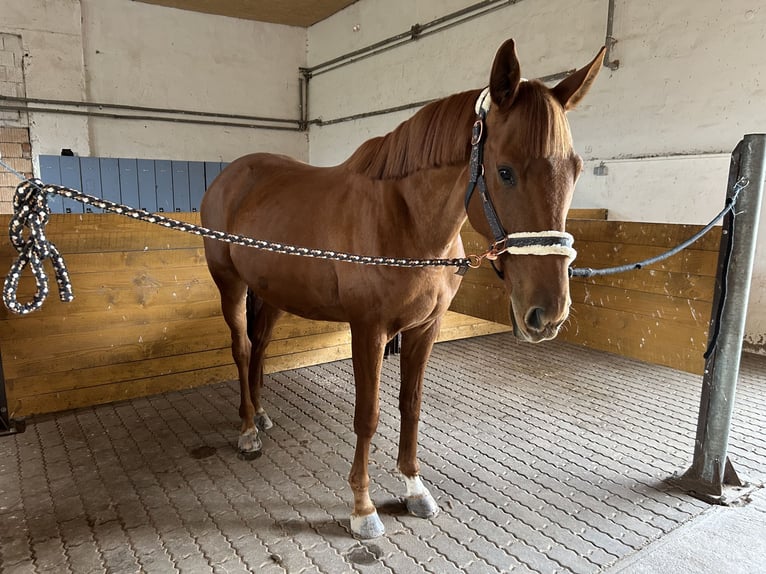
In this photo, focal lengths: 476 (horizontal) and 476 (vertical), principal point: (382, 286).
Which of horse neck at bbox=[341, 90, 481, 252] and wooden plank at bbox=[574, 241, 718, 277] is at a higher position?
horse neck at bbox=[341, 90, 481, 252]

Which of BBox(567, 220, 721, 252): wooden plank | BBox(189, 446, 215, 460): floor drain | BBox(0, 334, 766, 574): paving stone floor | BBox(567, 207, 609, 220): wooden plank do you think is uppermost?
BBox(567, 207, 609, 220): wooden plank

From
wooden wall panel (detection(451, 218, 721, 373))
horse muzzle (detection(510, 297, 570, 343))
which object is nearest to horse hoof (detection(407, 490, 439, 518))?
horse muzzle (detection(510, 297, 570, 343))

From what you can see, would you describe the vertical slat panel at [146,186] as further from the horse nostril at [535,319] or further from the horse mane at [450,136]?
the horse nostril at [535,319]

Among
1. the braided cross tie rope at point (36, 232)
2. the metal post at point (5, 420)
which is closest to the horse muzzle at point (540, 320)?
the braided cross tie rope at point (36, 232)

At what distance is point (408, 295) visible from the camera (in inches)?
59.4

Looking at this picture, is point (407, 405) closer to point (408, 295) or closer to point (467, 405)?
point (408, 295)

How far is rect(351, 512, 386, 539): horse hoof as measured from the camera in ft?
5.48

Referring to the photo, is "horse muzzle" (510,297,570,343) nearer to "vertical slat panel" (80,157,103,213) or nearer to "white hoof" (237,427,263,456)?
"white hoof" (237,427,263,456)

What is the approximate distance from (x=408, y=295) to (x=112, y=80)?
345 inches

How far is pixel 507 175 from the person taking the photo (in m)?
1.14

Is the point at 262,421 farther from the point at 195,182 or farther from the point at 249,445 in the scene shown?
the point at 195,182

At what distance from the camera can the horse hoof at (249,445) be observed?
2236mm

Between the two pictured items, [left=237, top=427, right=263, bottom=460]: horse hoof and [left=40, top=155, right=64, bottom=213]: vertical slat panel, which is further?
[left=40, top=155, right=64, bottom=213]: vertical slat panel

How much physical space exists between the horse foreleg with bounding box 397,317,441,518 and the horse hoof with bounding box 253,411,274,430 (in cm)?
92
